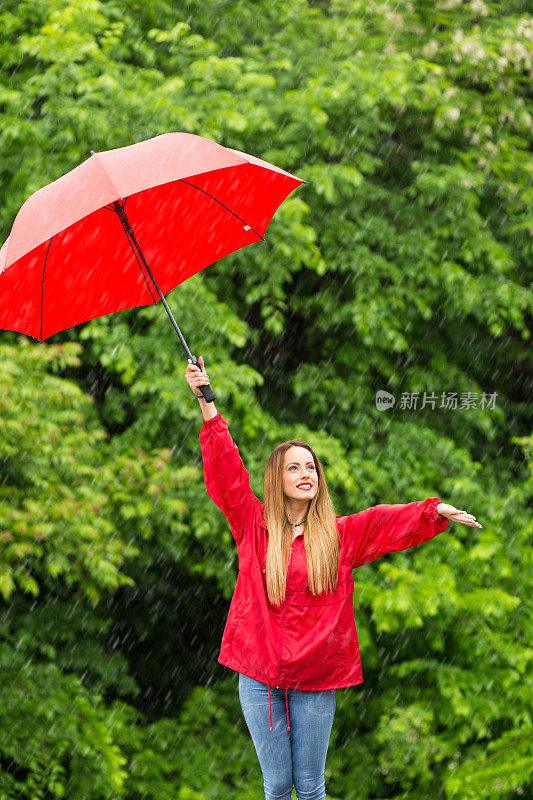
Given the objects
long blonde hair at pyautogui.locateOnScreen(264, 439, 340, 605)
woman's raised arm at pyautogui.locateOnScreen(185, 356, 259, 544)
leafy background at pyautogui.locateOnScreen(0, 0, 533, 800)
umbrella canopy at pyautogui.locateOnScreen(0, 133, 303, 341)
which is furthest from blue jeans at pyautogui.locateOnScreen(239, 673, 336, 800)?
leafy background at pyautogui.locateOnScreen(0, 0, 533, 800)

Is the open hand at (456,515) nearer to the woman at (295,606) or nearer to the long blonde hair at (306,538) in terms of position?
the woman at (295,606)

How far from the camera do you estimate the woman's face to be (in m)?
2.51

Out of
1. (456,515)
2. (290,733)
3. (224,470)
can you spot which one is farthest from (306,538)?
A: (290,733)

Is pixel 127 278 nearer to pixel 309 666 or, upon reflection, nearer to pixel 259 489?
pixel 309 666

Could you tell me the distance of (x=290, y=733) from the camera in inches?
97.0

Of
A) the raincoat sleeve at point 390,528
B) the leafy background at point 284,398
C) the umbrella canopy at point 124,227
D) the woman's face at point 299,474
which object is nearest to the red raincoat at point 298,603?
the raincoat sleeve at point 390,528

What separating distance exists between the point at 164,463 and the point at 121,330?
0.95 meters

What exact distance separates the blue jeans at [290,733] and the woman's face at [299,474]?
0.56 meters

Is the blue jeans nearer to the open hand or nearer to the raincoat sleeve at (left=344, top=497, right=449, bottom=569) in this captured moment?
the raincoat sleeve at (left=344, top=497, right=449, bottom=569)

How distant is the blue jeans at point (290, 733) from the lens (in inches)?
94.5

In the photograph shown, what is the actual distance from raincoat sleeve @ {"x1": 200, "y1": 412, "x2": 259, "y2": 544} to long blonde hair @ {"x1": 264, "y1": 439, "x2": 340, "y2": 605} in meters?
0.09

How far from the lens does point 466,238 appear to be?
6.34 m

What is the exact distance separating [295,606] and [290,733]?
403 mm

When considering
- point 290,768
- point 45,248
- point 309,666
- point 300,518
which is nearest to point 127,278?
point 45,248
